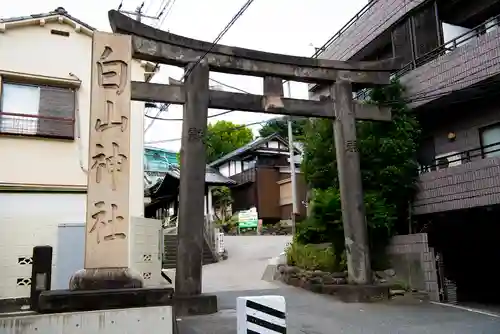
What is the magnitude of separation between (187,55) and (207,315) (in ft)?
20.0

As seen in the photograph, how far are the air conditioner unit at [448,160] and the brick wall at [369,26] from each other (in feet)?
17.1

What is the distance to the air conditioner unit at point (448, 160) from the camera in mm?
13891

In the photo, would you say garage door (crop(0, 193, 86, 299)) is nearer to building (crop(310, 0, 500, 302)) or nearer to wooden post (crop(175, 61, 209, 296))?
wooden post (crop(175, 61, 209, 296))

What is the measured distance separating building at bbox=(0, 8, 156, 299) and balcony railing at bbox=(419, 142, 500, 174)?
31.6 ft

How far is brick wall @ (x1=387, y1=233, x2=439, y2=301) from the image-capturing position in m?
11.8

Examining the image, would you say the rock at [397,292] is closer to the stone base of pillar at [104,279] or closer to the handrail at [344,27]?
the stone base of pillar at [104,279]

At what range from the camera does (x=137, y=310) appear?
20.3 feet

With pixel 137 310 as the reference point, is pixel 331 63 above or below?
above

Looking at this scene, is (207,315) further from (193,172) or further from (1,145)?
(1,145)

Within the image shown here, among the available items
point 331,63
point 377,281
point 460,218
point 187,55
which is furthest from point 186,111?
point 460,218

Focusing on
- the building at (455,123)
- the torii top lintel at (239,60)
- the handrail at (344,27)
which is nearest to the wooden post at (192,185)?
the torii top lintel at (239,60)

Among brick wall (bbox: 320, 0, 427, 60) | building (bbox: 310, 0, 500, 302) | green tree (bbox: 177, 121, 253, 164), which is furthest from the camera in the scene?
green tree (bbox: 177, 121, 253, 164)

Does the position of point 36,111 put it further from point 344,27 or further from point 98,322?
point 344,27

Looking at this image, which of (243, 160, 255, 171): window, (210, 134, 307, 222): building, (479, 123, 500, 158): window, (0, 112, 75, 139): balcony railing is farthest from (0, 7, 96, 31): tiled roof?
(243, 160, 255, 171): window
